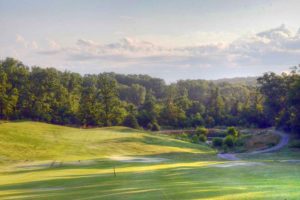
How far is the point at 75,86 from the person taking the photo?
11138cm

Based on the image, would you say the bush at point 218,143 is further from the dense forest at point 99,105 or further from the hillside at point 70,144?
the dense forest at point 99,105

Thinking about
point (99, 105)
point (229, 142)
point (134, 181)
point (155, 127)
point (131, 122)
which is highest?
point (99, 105)

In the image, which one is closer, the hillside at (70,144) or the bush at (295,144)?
the hillside at (70,144)

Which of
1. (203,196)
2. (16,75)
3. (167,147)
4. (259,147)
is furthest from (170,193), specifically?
(16,75)

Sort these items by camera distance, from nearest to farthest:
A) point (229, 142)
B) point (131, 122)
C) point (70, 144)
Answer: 1. point (70, 144)
2. point (229, 142)
3. point (131, 122)

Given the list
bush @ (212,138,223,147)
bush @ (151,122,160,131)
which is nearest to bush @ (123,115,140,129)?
bush @ (151,122,160,131)

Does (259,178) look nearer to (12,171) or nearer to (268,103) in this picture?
(12,171)

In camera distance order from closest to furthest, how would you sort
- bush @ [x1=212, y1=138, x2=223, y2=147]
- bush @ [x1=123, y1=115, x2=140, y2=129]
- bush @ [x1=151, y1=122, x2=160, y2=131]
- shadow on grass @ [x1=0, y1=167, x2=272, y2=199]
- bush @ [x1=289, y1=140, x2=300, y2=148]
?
shadow on grass @ [x1=0, y1=167, x2=272, y2=199]
bush @ [x1=289, y1=140, x2=300, y2=148]
bush @ [x1=212, y1=138, x2=223, y2=147]
bush @ [x1=123, y1=115, x2=140, y2=129]
bush @ [x1=151, y1=122, x2=160, y2=131]

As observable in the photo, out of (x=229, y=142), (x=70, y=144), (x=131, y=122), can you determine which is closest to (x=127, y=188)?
(x=70, y=144)

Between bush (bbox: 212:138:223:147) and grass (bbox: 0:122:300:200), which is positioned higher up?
grass (bbox: 0:122:300:200)

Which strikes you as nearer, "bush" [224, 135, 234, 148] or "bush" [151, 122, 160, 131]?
"bush" [224, 135, 234, 148]

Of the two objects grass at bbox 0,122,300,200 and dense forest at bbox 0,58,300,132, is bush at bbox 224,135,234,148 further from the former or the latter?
grass at bbox 0,122,300,200

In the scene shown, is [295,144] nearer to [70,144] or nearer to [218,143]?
[218,143]

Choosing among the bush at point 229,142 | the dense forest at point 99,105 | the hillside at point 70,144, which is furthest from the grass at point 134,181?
the dense forest at point 99,105
